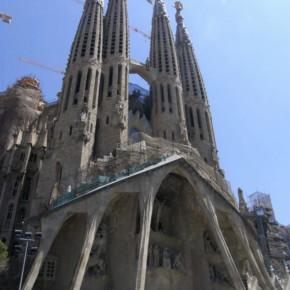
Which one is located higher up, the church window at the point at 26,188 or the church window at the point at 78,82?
the church window at the point at 78,82

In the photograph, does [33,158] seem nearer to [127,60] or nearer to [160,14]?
[127,60]

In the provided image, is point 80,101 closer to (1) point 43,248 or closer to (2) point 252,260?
(1) point 43,248

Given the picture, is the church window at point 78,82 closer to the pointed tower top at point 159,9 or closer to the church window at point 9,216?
the church window at point 9,216

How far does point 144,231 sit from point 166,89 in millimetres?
20297

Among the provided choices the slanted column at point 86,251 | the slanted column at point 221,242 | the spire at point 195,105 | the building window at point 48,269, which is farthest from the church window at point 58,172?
the spire at point 195,105

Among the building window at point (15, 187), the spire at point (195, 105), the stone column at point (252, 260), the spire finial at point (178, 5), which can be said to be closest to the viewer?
the stone column at point (252, 260)

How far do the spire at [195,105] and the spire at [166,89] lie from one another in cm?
201

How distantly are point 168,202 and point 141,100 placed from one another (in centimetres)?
1675

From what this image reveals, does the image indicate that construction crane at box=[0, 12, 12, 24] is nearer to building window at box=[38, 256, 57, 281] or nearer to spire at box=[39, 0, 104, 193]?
spire at box=[39, 0, 104, 193]

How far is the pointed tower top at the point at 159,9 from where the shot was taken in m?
48.1

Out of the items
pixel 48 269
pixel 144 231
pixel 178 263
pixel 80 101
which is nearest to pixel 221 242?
pixel 178 263

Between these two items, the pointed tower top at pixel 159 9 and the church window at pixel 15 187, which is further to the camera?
the pointed tower top at pixel 159 9

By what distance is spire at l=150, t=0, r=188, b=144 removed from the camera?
34688mm

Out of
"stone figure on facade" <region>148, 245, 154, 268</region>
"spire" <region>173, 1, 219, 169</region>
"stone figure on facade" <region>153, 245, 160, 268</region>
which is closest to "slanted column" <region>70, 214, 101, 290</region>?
"stone figure on facade" <region>148, 245, 154, 268</region>
